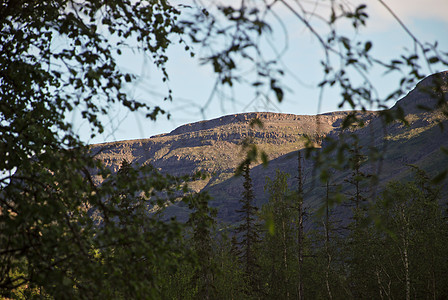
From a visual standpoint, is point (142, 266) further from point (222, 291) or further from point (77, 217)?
point (222, 291)

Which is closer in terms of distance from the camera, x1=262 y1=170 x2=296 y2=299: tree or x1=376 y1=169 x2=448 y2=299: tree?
x1=376 y1=169 x2=448 y2=299: tree

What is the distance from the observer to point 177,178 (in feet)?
23.2

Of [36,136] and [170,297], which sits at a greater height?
[36,136]

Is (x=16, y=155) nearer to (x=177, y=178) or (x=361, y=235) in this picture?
(x=177, y=178)

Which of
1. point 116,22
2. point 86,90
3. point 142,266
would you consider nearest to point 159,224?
point 142,266

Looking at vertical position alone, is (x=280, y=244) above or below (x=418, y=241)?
above

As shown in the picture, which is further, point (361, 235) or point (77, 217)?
point (361, 235)

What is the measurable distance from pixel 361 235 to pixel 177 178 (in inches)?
954

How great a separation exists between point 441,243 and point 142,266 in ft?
83.1

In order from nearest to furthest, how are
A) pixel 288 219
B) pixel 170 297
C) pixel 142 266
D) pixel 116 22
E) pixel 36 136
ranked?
pixel 142 266
pixel 36 136
pixel 116 22
pixel 170 297
pixel 288 219

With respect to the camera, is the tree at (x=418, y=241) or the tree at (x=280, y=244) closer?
the tree at (x=418, y=241)

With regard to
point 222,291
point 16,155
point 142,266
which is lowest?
point 222,291

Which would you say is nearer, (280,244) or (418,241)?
(418,241)

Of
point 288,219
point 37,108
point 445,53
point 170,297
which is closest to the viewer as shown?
point 445,53
